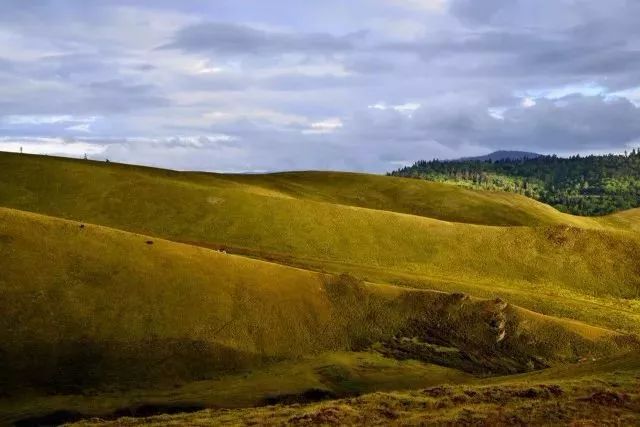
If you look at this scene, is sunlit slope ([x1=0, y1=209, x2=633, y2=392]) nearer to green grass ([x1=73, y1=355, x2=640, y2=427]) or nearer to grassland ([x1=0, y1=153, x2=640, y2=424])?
grassland ([x1=0, y1=153, x2=640, y2=424])

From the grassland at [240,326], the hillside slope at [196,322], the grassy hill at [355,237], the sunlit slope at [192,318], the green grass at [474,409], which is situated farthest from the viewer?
the grassy hill at [355,237]

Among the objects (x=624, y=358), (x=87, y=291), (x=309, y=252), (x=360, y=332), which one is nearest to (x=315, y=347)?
(x=360, y=332)

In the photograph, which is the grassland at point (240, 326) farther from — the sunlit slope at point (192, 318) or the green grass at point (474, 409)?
the green grass at point (474, 409)

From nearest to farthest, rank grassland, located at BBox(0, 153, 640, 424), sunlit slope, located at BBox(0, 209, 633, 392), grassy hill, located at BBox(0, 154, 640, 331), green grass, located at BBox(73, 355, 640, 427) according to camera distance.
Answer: green grass, located at BBox(73, 355, 640, 427), grassland, located at BBox(0, 153, 640, 424), sunlit slope, located at BBox(0, 209, 633, 392), grassy hill, located at BBox(0, 154, 640, 331)

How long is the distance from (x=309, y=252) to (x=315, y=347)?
49139 mm

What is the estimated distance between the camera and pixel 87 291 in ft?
229

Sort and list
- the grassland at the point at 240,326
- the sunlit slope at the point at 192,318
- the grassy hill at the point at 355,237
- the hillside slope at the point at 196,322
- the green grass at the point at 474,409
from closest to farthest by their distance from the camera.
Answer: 1. the green grass at the point at 474,409
2. the grassland at the point at 240,326
3. the hillside slope at the point at 196,322
4. the sunlit slope at the point at 192,318
5. the grassy hill at the point at 355,237

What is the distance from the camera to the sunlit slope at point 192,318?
62.5m

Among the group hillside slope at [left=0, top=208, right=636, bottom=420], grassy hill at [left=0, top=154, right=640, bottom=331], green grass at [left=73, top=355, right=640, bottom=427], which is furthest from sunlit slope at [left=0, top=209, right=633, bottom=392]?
grassy hill at [left=0, top=154, right=640, bottom=331]

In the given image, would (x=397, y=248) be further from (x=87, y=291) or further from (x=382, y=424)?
(x=382, y=424)

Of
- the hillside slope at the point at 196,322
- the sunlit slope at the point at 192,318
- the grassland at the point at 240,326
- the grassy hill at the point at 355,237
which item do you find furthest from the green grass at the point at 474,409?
the grassy hill at the point at 355,237

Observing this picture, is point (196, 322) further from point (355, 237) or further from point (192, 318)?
point (355, 237)

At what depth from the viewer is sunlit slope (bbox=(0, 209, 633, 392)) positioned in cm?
6253

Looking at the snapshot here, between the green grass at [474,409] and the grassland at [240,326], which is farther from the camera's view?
the grassland at [240,326]
